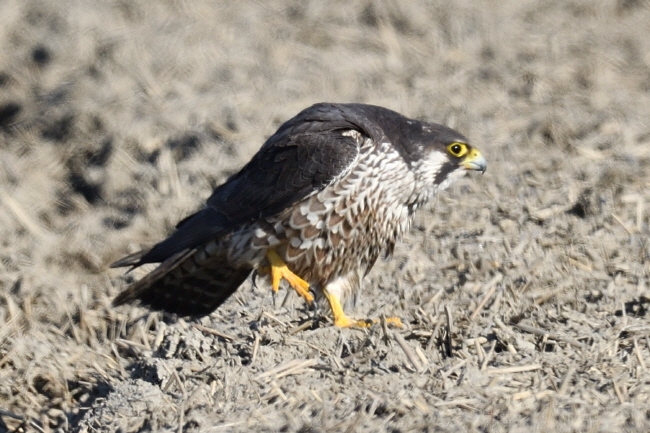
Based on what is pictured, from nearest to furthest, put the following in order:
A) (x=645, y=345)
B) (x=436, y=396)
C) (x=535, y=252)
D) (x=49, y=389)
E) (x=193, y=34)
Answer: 1. (x=436, y=396)
2. (x=645, y=345)
3. (x=49, y=389)
4. (x=535, y=252)
5. (x=193, y=34)

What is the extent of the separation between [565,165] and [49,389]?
3.36 metres

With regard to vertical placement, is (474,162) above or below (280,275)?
above

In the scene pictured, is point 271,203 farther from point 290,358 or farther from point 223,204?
point 290,358

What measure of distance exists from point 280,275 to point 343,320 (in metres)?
0.39

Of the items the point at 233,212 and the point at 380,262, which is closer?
the point at 233,212

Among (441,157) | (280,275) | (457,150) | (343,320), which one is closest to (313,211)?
(280,275)

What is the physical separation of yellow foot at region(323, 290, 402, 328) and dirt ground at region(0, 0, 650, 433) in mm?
70

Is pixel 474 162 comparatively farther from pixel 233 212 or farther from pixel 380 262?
pixel 233 212

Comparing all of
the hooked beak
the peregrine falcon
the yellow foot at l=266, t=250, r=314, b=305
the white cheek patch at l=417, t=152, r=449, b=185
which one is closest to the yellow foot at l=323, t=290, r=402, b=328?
the peregrine falcon

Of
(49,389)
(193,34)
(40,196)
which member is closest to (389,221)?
(49,389)

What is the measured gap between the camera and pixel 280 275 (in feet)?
17.6

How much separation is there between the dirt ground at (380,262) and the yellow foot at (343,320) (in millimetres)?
70

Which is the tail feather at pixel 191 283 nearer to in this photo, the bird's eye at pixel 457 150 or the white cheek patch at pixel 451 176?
the white cheek patch at pixel 451 176

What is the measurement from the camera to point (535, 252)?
18.9 ft
